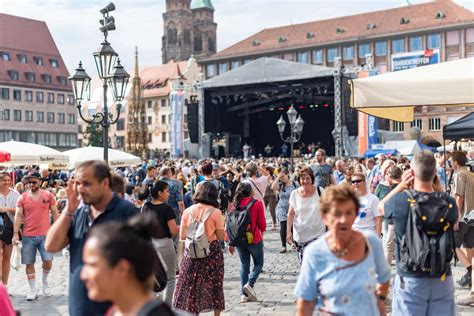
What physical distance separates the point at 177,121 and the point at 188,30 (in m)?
69.9

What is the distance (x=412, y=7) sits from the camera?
72.6 m

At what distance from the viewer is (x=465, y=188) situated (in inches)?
345

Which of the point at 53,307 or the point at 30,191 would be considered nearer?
the point at 53,307

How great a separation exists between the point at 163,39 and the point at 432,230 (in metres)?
116

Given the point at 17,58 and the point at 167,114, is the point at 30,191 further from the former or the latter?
the point at 167,114

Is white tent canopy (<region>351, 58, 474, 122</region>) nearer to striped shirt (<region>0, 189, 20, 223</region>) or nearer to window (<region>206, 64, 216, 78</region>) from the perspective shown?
striped shirt (<region>0, 189, 20, 223</region>)

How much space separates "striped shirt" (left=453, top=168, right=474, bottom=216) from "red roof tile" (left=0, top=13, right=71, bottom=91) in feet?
237

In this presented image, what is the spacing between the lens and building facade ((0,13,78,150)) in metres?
75.8

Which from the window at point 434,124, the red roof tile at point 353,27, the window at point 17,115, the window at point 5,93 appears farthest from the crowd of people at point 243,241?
the window at point 17,115

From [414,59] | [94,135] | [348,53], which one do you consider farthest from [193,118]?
[94,135]

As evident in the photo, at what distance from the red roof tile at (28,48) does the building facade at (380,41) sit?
17.4 m

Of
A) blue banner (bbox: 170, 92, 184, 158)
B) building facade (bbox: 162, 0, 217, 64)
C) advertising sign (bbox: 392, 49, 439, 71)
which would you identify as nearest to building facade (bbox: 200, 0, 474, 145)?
advertising sign (bbox: 392, 49, 439, 71)

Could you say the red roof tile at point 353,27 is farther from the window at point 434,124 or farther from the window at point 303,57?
the window at point 434,124

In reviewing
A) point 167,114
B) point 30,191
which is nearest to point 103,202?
point 30,191
